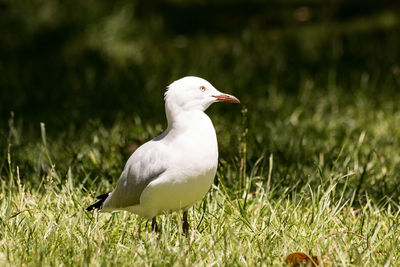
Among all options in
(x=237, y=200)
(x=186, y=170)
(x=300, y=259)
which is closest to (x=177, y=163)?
(x=186, y=170)

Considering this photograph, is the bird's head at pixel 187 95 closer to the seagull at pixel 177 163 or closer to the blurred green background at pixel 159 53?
the seagull at pixel 177 163

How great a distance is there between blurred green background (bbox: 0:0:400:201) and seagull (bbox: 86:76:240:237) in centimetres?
74

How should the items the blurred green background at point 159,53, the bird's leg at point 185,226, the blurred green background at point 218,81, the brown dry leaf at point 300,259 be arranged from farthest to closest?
the blurred green background at point 159,53
the blurred green background at point 218,81
the bird's leg at point 185,226
the brown dry leaf at point 300,259

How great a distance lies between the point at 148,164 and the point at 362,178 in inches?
57.4

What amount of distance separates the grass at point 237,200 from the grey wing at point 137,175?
0.45 feet

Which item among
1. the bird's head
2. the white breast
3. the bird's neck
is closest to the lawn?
the white breast

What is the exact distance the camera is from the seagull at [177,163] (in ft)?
10.2

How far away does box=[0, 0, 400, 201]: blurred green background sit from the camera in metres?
4.55

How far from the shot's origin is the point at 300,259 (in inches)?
115

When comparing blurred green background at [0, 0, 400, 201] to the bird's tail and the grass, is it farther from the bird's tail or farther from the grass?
the bird's tail

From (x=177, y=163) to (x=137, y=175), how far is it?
285 mm

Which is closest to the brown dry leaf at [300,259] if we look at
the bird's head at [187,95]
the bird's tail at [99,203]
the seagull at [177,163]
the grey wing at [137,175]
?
the seagull at [177,163]

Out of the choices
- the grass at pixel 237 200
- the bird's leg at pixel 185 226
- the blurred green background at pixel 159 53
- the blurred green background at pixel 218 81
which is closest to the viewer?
the grass at pixel 237 200

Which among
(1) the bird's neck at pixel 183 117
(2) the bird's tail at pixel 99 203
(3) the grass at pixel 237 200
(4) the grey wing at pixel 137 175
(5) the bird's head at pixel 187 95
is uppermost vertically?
(5) the bird's head at pixel 187 95
